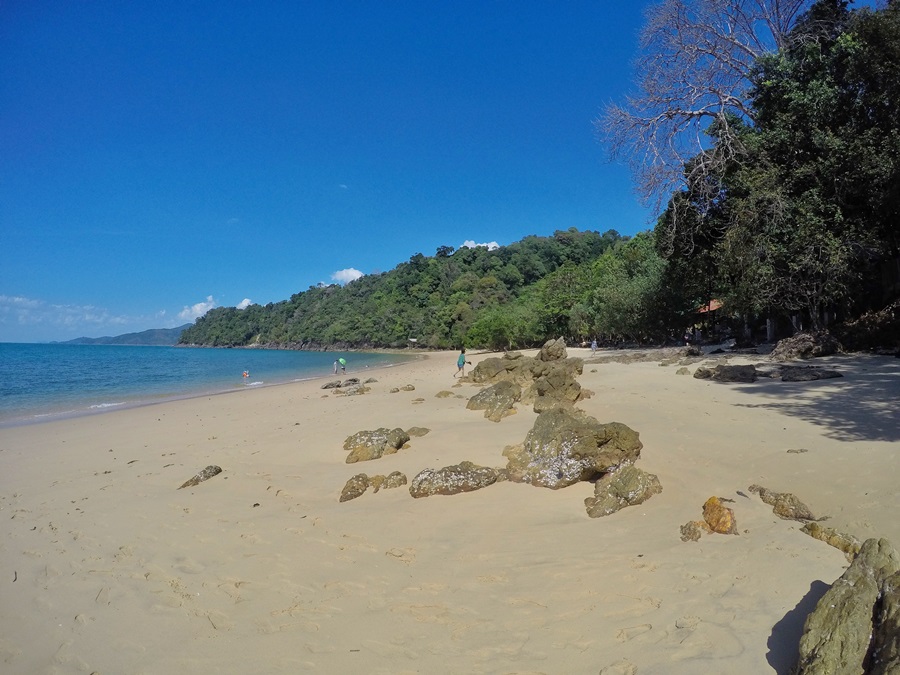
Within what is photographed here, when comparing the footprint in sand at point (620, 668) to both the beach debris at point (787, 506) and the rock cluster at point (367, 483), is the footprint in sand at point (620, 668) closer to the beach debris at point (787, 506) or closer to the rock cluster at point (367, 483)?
the beach debris at point (787, 506)

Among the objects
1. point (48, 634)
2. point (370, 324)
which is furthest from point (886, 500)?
point (370, 324)

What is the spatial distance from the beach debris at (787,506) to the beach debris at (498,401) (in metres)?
5.73

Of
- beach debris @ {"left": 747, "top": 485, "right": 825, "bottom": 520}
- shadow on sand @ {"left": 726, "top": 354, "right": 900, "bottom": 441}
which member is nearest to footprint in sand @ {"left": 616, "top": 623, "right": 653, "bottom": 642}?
beach debris @ {"left": 747, "top": 485, "right": 825, "bottom": 520}

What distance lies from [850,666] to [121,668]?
436 cm

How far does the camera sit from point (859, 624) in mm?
2424

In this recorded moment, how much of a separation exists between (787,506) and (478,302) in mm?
79730

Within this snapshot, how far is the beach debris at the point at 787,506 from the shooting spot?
4.44 meters

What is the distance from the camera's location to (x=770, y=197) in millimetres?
16609

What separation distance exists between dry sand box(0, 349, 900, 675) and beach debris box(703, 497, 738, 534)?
3.5 inches

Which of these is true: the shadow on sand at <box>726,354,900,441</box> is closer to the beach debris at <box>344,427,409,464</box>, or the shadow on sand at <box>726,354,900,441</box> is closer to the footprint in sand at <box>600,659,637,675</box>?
the footprint in sand at <box>600,659,637,675</box>

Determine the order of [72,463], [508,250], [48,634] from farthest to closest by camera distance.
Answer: [508,250]
[72,463]
[48,634]

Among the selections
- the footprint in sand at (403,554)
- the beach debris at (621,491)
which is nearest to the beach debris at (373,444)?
the footprint in sand at (403,554)

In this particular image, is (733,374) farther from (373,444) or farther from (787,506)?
(373,444)

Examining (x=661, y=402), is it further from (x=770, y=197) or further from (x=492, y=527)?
(x=770, y=197)
